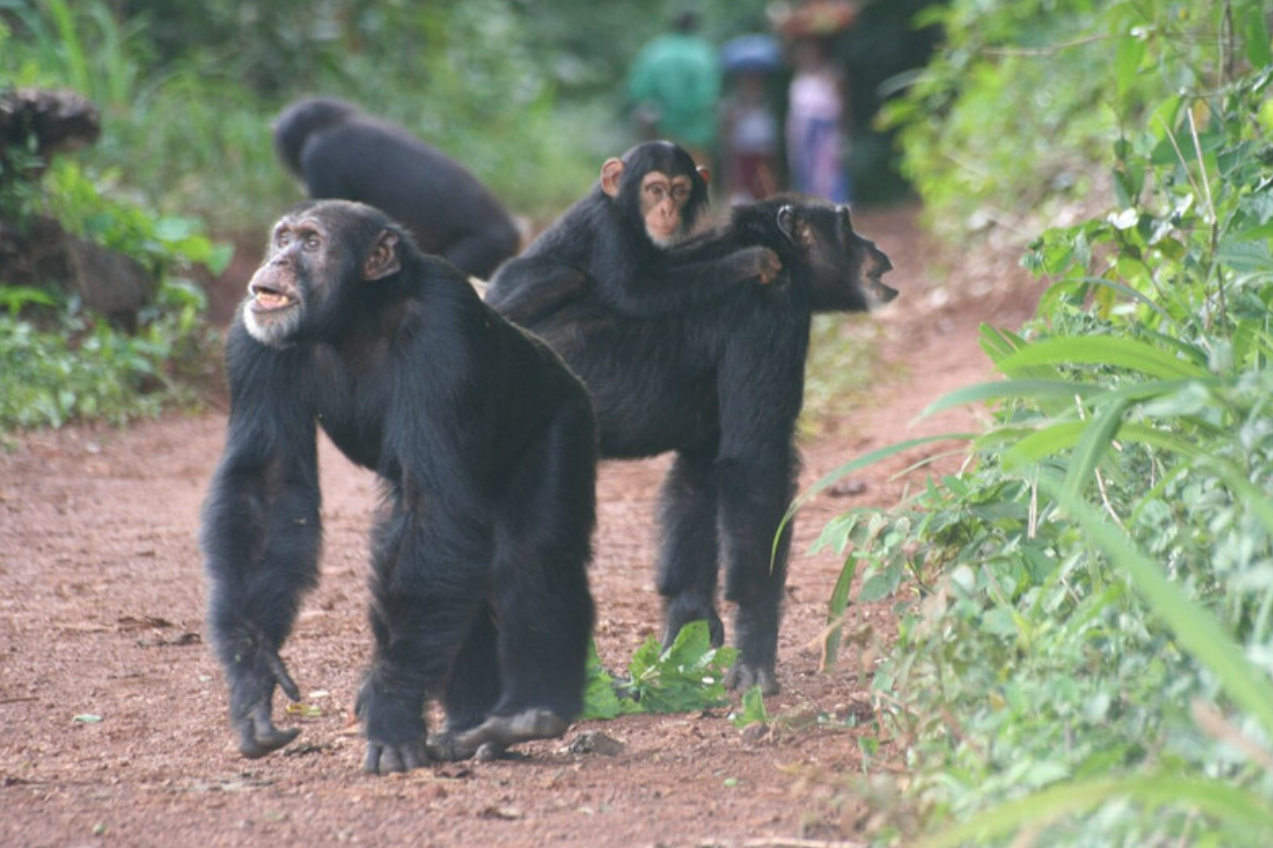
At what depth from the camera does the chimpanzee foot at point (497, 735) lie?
4.27m

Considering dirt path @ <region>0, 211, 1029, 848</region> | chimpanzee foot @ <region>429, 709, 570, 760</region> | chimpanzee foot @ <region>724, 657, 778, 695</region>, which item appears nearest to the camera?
dirt path @ <region>0, 211, 1029, 848</region>

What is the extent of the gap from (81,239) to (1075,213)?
20.4ft

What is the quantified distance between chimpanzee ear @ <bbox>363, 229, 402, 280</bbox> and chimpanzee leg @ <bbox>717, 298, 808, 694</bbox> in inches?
49.0

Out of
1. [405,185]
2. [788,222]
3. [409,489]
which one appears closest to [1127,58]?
[788,222]

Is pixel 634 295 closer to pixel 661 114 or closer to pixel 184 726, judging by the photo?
pixel 184 726

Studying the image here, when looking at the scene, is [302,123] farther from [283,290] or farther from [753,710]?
[753,710]

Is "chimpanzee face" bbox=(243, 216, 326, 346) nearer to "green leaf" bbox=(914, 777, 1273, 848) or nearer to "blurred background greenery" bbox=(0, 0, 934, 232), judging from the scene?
"green leaf" bbox=(914, 777, 1273, 848)

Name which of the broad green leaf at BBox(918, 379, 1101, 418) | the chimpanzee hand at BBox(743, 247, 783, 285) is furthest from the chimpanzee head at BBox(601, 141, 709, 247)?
the broad green leaf at BBox(918, 379, 1101, 418)

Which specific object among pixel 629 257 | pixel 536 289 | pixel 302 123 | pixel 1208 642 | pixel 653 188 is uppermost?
pixel 302 123

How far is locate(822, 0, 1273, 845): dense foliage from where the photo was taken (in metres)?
2.63

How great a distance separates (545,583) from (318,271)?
1011 mm

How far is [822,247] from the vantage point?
5547mm

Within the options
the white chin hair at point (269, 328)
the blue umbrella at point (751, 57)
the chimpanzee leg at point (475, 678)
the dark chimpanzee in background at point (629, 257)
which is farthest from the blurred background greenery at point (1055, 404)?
the blue umbrella at point (751, 57)

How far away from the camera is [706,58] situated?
18484 mm
